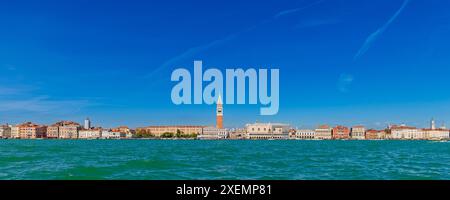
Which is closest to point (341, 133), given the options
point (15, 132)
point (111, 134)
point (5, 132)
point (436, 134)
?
point (436, 134)

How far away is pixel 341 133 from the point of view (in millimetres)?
112500

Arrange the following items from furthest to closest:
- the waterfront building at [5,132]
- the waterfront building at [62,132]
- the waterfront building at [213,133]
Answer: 1. the waterfront building at [5,132]
2. the waterfront building at [62,132]
3. the waterfront building at [213,133]

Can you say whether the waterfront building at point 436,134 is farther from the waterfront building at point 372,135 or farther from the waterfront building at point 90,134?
the waterfront building at point 90,134

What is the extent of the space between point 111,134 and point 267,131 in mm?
37890

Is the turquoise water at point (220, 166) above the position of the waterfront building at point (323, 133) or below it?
above

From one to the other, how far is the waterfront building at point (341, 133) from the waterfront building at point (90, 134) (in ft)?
181

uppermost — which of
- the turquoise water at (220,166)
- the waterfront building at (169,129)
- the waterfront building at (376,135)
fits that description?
the turquoise water at (220,166)

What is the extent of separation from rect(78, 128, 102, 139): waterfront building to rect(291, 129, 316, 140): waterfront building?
45586mm

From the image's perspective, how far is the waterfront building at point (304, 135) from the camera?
109 meters

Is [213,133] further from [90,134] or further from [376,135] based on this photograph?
[376,135]

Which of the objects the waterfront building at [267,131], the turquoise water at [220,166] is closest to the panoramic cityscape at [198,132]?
the waterfront building at [267,131]

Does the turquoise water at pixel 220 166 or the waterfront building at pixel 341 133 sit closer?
the turquoise water at pixel 220 166
